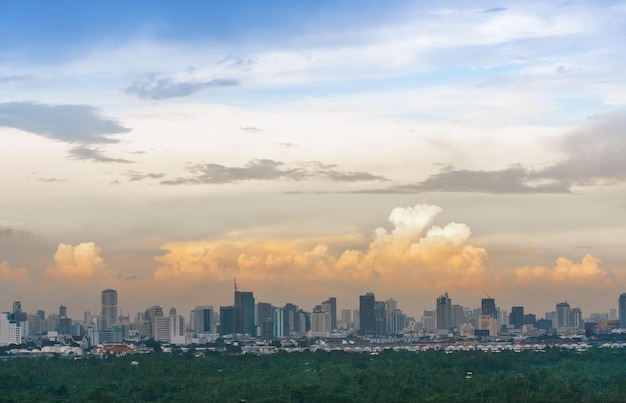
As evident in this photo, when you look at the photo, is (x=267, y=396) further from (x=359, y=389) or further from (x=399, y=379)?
(x=399, y=379)

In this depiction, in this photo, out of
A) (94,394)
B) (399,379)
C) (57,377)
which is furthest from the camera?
(57,377)

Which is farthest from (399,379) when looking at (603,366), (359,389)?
(603,366)

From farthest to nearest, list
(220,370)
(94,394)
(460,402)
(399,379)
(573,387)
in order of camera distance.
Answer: (220,370) < (399,379) < (573,387) < (94,394) < (460,402)

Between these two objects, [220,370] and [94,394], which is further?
[220,370]

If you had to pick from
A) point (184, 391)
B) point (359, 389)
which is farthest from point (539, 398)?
point (184, 391)

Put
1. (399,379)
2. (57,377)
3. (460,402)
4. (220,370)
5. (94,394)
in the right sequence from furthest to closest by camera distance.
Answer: (220,370), (57,377), (399,379), (94,394), (460,402)

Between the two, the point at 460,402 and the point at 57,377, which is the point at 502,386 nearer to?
the point at 460,402
